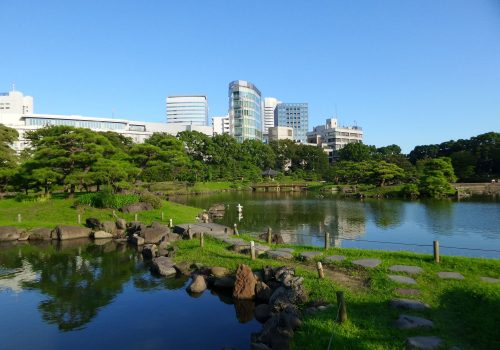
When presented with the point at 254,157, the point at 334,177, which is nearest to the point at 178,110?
the point at 254,157

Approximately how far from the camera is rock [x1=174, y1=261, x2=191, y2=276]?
1586 centimetres

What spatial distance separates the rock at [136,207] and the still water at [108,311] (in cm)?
1081

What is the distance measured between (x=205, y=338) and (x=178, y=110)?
164998 millimetres

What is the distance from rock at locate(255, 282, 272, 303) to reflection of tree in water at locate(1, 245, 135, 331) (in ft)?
17.3

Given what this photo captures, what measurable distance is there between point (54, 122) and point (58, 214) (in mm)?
84498

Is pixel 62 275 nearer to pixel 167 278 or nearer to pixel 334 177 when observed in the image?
pixel 167 278

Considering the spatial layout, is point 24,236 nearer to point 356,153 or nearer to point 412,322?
point 412,322

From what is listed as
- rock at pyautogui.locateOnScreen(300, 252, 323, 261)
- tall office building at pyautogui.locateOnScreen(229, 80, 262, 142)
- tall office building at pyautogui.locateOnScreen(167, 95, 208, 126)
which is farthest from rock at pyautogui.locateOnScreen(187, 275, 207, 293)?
tall office building at pyautogui.locateOnScreen(167, 95, 208, 126)

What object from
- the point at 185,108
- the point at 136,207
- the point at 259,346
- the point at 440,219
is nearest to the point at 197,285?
the point at 259,346

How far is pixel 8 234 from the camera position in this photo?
77.3 feet

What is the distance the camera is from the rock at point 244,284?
12.8 meters

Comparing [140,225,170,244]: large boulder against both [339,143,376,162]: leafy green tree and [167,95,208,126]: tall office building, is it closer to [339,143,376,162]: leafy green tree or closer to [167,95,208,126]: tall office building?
[339,143,376,162]: leafy green tree

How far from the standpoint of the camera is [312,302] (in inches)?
418

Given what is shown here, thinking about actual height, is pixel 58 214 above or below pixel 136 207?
below
